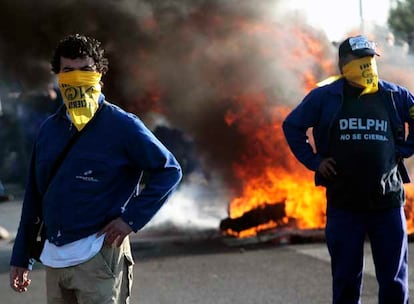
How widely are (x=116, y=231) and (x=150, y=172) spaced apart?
264 millimetres

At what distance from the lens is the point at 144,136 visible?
3.07 metres

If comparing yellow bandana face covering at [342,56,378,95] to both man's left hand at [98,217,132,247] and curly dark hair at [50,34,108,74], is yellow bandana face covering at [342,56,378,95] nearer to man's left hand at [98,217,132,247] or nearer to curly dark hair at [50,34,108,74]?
curly dark hair at [50,34,108,74]

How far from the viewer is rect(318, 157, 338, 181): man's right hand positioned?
3.99 metres

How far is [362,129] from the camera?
3982 millimetres

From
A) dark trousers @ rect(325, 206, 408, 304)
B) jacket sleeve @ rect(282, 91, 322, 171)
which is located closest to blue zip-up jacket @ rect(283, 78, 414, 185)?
jacket sleeve @ rect(282, 91, 322, 171)

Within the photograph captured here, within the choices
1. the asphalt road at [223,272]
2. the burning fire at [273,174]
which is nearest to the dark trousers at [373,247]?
the asphalt road at [223,272]

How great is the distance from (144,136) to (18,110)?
1355 cm

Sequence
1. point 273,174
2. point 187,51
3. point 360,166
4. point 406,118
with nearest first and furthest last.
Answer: point 360,166 → point 406,118 → point 273,174 → point 187,51

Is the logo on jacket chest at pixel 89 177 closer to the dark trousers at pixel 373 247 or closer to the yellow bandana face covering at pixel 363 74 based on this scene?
the dark trousers at pixel 373 247

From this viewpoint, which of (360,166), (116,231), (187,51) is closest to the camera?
(116,231)

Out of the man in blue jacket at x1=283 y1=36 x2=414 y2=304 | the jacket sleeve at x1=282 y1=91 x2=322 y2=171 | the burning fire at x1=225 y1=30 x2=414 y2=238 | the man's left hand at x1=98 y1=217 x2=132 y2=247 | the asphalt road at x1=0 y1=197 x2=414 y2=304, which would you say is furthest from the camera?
the burning fire at x1=225 y1=30 x2=414 y2=238

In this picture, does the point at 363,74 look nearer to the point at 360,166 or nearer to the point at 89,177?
the point at 360,166

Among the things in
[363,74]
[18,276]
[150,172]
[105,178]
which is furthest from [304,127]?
[18,276]

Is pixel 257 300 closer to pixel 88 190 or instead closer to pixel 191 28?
pixel 88 190
